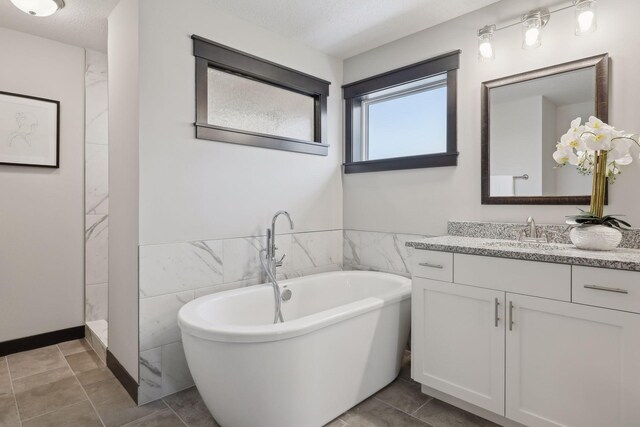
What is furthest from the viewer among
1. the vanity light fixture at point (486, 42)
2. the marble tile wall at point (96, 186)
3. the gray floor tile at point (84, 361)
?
the marble tile wall at point (96, 186)

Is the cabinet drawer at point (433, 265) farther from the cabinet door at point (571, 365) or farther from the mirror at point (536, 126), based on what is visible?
the mirror at point (536, 126)

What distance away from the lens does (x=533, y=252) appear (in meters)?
1.63

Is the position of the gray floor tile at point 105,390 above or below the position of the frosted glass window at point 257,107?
below


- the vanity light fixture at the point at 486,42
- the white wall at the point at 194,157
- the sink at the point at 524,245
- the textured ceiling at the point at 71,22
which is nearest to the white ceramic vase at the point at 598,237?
the sink at the point at 524,245

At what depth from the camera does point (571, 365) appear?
151cm

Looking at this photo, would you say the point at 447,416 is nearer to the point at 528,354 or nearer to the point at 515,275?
the point at 528,354

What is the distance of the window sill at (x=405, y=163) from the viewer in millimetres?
2514

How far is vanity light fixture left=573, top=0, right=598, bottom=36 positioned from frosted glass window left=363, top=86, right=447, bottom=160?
3.00 ft

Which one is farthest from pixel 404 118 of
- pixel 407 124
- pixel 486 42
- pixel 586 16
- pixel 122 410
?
pixel 122 410

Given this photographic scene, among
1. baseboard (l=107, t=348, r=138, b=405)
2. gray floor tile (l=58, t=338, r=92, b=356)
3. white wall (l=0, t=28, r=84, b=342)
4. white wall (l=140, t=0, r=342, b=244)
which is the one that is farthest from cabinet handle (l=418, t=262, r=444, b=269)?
white wall (l=0, t=28, r=84, b=342)

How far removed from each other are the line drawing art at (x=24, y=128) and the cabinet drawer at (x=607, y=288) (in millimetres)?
3630

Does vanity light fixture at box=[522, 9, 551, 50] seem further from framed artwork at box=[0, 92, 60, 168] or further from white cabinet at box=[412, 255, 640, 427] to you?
framed artwork at box=[0, 92, 60, 168]

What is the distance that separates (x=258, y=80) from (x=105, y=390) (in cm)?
232

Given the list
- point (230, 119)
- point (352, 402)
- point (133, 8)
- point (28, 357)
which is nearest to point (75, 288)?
point (28, 357)
